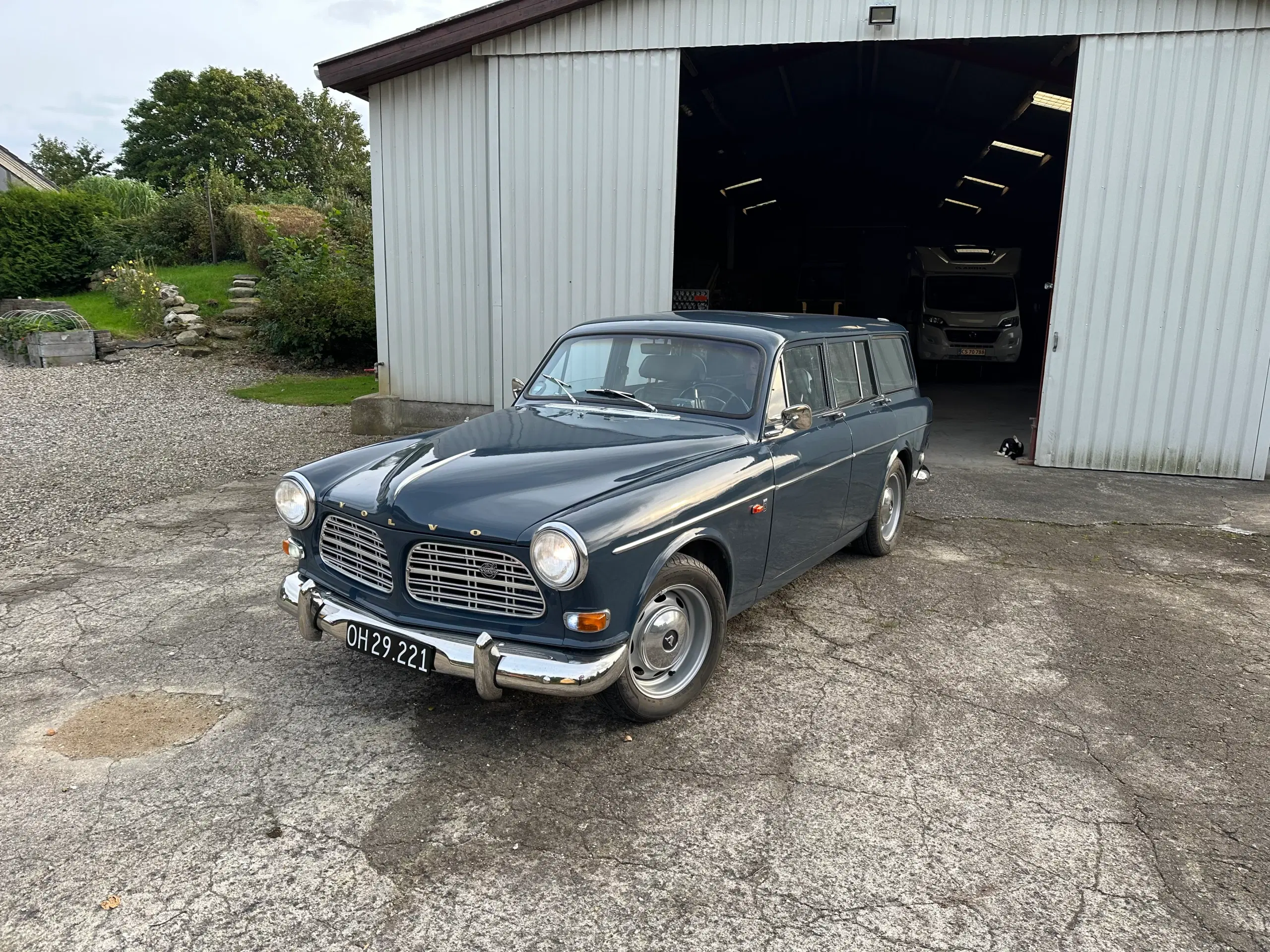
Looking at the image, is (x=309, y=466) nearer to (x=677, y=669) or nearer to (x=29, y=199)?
(x=677, y=669)

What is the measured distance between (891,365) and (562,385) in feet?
8.22

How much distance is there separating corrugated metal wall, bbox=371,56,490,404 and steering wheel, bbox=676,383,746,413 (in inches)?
227

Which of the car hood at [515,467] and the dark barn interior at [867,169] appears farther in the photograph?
the dark barn interior at [867,169]

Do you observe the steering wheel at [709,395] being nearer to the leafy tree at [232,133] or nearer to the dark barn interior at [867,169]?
the dark barn interior at [867,169]

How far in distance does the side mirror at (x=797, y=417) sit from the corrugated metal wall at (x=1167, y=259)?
5428mm

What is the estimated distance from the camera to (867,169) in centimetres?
2241

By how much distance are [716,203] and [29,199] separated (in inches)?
670

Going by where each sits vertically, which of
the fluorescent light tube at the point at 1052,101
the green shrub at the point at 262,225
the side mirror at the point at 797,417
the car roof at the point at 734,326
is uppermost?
the fluorescent light tube at the point at 1052,101

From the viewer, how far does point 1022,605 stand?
17.3 ft

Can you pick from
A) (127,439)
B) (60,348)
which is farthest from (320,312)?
(127,439)

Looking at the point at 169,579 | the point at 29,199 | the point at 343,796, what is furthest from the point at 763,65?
the point at 29,199

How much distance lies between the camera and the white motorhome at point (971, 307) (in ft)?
53.1

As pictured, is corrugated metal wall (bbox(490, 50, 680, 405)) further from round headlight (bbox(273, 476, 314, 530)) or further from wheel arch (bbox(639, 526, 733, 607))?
round headlight (bbox(273, 476, 314, 530))

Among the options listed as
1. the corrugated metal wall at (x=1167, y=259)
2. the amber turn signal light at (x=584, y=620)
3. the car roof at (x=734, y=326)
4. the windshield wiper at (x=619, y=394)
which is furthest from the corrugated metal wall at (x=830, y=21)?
the amber turn signal light at (x=584, y=620)
